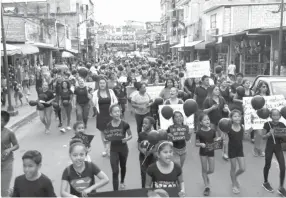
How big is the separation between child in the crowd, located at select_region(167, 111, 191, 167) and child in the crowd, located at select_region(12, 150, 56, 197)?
2.50 metres

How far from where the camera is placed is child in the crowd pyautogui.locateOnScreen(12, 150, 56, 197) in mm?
3406

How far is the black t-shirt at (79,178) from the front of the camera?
3691mm

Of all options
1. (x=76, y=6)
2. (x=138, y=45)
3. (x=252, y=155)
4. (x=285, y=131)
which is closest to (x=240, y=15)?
(x=252, y=155)

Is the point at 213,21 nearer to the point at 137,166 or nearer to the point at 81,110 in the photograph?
the point at 81,110

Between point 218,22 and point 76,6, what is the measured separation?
31.5m

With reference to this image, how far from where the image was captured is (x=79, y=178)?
12.2ft

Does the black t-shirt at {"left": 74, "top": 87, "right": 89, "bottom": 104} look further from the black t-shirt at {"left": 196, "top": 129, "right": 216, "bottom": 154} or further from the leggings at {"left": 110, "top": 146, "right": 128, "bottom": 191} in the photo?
the black t-shirt at {"left": 196, "top": 129, "right": 216, "bottom": 154}

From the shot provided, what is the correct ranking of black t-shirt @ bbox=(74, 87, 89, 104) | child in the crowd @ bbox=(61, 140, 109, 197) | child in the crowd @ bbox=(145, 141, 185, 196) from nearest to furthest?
child in the crowd @ bbox=(61, 140, 109, 197) < child in the crowd @ bbox=(145, 141, 185, 196) < black t-shirt @ bbox=(74, 87, 89, 104)

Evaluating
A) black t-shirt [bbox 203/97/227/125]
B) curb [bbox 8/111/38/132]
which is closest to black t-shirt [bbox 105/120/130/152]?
black t-shirt [bbox 203/97/227/125]

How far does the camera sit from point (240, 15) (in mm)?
26734

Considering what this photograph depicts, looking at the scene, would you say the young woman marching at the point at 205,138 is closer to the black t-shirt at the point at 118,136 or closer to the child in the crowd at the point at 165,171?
the black t-shirt at the point at 118,136

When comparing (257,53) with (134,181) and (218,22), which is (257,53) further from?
(134,181)

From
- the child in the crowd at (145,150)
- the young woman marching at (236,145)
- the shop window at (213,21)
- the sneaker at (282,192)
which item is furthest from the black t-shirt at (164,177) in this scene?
the shop window at (213,21)

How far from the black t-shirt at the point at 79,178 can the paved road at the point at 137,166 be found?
7.21 feet
